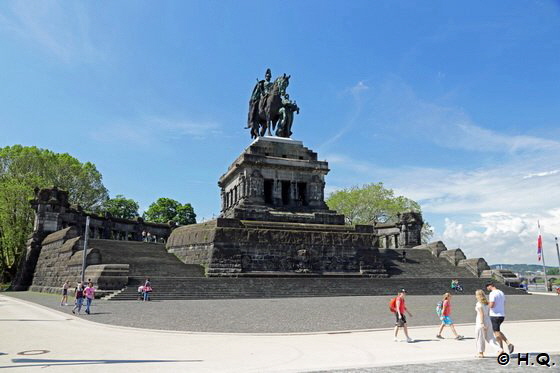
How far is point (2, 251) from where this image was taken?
131 feet

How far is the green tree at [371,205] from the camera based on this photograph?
60.2m

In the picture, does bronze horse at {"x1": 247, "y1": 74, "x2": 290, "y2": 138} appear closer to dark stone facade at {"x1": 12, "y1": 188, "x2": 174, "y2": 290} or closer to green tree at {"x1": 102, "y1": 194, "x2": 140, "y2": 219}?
dark stone facade at {"x1": 12, "y1": 188, "x2": 174, "y2": 290}

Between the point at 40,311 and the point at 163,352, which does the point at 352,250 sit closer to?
the point at 40,311

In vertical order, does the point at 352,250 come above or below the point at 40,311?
above

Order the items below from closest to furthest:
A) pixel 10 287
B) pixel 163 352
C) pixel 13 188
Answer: pixel 163 352
pixel 10 287
pixel 13 188

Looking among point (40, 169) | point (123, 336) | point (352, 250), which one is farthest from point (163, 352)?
point (40, 169)

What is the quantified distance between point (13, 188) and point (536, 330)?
131ft

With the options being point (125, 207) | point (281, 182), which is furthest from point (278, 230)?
point (125, 207)

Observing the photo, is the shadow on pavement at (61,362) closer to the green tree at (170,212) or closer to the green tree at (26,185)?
the green tree at (26,185)

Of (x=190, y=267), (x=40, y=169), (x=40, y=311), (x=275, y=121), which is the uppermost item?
(x=275, y=121)

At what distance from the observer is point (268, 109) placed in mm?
40438

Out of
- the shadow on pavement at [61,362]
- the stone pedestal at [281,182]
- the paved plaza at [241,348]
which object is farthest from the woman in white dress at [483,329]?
the stone pedestal at [281,182]

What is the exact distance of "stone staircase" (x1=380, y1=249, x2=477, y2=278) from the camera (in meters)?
31.5

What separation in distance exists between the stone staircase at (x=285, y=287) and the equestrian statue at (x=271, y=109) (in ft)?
56.4
